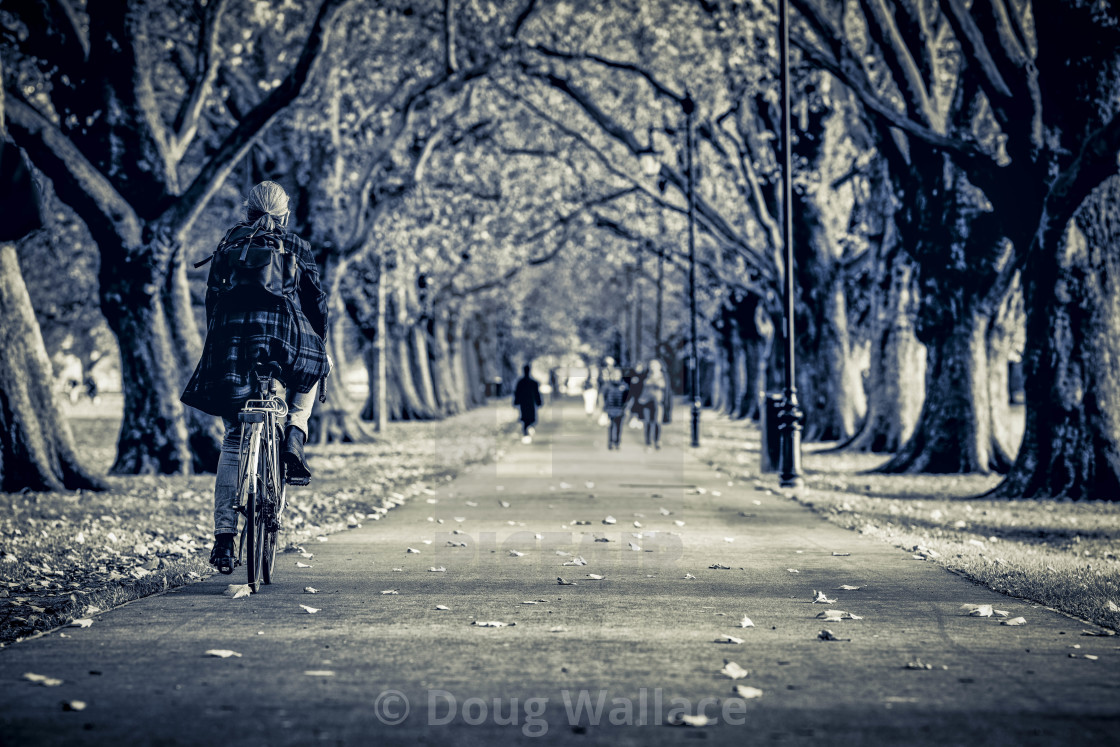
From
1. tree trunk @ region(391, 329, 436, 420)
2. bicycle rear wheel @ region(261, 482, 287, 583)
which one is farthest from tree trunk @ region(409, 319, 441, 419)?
bicycle rear wheel @ region(261, 482, 287, 583)

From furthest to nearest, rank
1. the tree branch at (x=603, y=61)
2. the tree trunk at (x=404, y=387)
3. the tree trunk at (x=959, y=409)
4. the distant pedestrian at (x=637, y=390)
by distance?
1. the tree trunk at (x=404, y=387)
2. the tree branch at (x=603, y=61)
3. the distant pedestrian at (x=637, y=390)
4. the tree trunk at (x=959, y=409)

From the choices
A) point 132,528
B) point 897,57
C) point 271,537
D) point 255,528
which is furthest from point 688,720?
point 897,57

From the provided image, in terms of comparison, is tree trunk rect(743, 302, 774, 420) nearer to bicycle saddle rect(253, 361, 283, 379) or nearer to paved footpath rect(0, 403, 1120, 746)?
paved footpath rect(0, 403, 1120, 746)

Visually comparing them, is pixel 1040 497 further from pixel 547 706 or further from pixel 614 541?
pixel 547 706

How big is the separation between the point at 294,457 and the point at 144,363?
10071mm

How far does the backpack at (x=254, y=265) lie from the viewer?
21.7ft

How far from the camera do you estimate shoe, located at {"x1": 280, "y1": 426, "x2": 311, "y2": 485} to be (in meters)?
6.92

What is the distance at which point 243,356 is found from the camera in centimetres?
669

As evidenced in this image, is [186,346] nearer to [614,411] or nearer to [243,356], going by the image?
[614,411]

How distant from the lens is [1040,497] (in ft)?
44.0

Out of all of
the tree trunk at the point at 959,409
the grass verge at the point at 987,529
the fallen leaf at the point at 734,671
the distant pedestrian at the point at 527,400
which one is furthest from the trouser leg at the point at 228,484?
the distant pedestrian at the point at 527,400

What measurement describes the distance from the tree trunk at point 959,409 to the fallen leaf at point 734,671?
522 inches

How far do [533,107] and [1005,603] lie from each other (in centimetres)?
2149

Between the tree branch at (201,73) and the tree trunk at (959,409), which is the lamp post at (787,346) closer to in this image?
the tree trunk at (959,409)
